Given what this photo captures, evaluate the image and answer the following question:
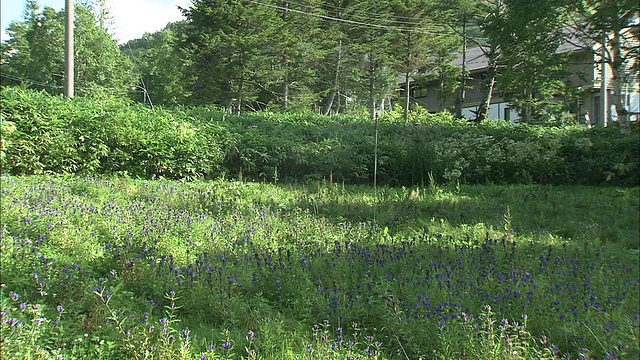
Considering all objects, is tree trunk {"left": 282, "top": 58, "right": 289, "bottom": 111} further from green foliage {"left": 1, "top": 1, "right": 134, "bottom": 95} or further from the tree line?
green foliage {"left": 1, "top": 1, "right": 134, "bottom": 95}

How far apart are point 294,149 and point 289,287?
22.7 feet

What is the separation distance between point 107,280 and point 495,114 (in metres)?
31.4

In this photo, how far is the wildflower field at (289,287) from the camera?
7.81 ft

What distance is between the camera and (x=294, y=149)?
9.96m

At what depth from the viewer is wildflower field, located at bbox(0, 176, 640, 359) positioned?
238 cm

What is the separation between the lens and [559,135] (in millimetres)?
A: 10711

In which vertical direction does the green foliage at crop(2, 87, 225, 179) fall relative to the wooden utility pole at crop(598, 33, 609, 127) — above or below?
below

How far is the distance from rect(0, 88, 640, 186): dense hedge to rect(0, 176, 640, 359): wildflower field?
2.49 m

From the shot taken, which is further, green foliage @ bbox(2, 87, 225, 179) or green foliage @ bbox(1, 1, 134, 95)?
green foliage @ bbox(1, 1, 134, 95)

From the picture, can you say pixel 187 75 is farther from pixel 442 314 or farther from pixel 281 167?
pixel 442 314

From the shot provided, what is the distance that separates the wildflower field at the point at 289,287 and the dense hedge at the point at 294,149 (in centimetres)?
249

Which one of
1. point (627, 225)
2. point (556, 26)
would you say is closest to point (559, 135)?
point (556, 26)

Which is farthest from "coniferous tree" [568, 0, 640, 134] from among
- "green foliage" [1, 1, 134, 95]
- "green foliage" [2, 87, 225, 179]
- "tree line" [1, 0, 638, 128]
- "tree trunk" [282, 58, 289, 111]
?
"green foliage" [1, 1, 134, 95]

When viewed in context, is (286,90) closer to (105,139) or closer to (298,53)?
(298,53)
